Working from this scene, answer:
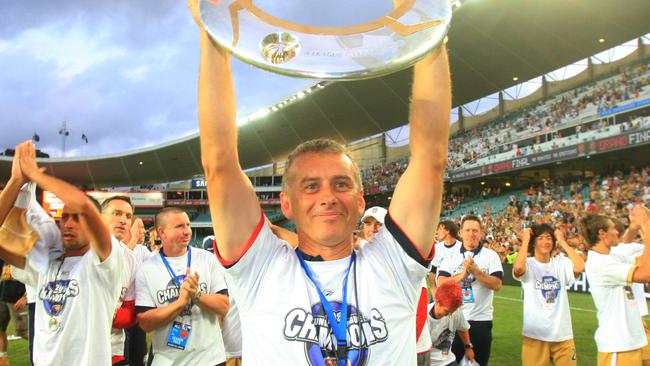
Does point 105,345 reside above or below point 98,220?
below

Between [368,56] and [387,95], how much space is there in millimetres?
29783

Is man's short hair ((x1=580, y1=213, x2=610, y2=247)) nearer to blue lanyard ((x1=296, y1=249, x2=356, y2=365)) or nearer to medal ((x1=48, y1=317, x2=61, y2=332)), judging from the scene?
blue lanyard ((x1=296, y1=249, x2=356, y2=365))

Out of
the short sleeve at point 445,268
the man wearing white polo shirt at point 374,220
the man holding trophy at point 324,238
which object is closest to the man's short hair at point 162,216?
the man wearing white polo shirt at point 374,220

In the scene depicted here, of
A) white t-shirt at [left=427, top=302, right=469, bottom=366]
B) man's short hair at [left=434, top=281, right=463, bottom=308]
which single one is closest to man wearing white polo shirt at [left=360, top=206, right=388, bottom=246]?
white t-shirt at [left=427, top=302, right=469, bottom=366]

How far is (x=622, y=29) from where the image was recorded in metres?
24.5

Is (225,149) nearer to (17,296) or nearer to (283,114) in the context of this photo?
(17,296)

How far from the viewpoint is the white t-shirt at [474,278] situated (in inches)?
227

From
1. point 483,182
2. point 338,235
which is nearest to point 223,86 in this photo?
point 338,235

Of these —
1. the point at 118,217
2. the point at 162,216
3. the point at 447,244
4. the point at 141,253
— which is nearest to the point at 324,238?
the point at 162,216

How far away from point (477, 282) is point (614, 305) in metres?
1.59

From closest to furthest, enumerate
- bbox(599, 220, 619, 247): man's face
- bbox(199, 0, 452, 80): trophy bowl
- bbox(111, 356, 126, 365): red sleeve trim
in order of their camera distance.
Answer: bbox(199, 0, 452, 80): trophy bowl → bbox(111, 356, 126, 365): red sleeve trim → bbox(599, 220, 619, 247): man's face

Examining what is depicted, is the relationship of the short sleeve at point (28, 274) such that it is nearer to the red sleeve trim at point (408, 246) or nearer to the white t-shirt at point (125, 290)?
the white t-shirt at point (125, 290)

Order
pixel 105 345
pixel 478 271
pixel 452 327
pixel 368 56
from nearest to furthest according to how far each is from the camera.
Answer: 1. pixel 368 56
2. pixel 105 345
3. pixel 452 327
4. pixel 478 271

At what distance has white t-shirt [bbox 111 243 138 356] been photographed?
A: 12.4ft
